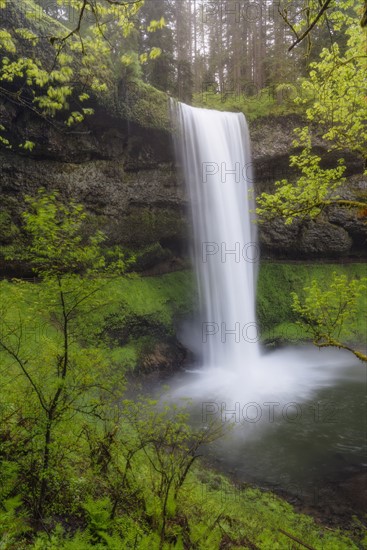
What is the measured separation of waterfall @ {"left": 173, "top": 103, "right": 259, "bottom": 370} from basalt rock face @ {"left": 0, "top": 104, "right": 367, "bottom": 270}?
73 cm

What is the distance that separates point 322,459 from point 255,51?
21.7 metres

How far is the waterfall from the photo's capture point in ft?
49.6

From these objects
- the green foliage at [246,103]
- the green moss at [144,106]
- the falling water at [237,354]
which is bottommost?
the falling water at [237,354]

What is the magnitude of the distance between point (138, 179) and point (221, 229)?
4.30 m

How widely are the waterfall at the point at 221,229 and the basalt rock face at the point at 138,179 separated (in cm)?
73

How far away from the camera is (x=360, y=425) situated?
906cm

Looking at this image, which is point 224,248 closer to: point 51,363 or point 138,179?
point 138,179

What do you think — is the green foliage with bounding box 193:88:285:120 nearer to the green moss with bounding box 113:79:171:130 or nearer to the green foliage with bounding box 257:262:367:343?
the green moss with bounding box 113:79:171:130

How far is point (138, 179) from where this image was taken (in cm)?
1458

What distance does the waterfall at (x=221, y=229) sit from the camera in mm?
15125

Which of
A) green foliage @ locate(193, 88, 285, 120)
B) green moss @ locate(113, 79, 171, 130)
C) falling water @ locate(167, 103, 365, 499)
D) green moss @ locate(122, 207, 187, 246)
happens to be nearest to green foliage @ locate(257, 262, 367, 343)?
falling water @ locate(167, 103, 365, 499)

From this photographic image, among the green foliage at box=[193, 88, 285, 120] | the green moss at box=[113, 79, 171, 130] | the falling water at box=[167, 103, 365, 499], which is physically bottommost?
the falling water at box=[167, 103, 365, 499]

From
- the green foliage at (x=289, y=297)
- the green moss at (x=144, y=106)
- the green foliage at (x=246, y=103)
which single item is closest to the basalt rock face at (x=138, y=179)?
the green moss at (x=144, y=106)

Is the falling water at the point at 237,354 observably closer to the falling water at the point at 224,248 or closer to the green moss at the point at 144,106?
the falling water at the point at 224,248
